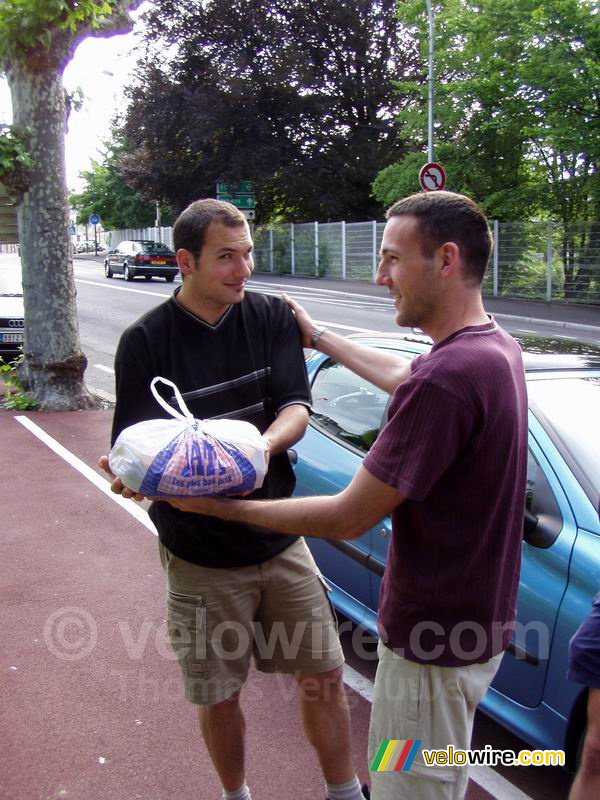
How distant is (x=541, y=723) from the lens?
2.71m

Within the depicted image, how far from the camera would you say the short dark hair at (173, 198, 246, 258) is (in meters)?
2.53

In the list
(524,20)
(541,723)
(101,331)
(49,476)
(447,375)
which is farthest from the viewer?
(524,20)

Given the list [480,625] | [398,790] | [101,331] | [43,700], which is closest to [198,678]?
[398,790]

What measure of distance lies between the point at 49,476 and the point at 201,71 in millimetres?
29654

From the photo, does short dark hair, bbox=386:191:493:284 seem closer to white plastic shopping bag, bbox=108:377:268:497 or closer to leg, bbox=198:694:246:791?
white plastic shopping bag, bbox=108:377:268:497

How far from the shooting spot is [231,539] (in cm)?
247

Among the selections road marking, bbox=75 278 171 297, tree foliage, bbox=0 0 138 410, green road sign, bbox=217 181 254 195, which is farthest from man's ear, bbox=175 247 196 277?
green road sign, bbox=217 181 254 195

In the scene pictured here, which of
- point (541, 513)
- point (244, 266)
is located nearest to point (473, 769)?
point (541, 513)

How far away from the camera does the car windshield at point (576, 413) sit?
2965 millimetres

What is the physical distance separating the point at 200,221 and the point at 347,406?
1860 mm

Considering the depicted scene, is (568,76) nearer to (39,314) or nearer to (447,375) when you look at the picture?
(39,314)

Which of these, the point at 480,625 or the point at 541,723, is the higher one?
the point at 480,625

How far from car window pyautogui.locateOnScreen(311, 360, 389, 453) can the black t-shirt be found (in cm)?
121

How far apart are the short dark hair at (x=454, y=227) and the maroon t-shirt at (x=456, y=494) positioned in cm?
16
